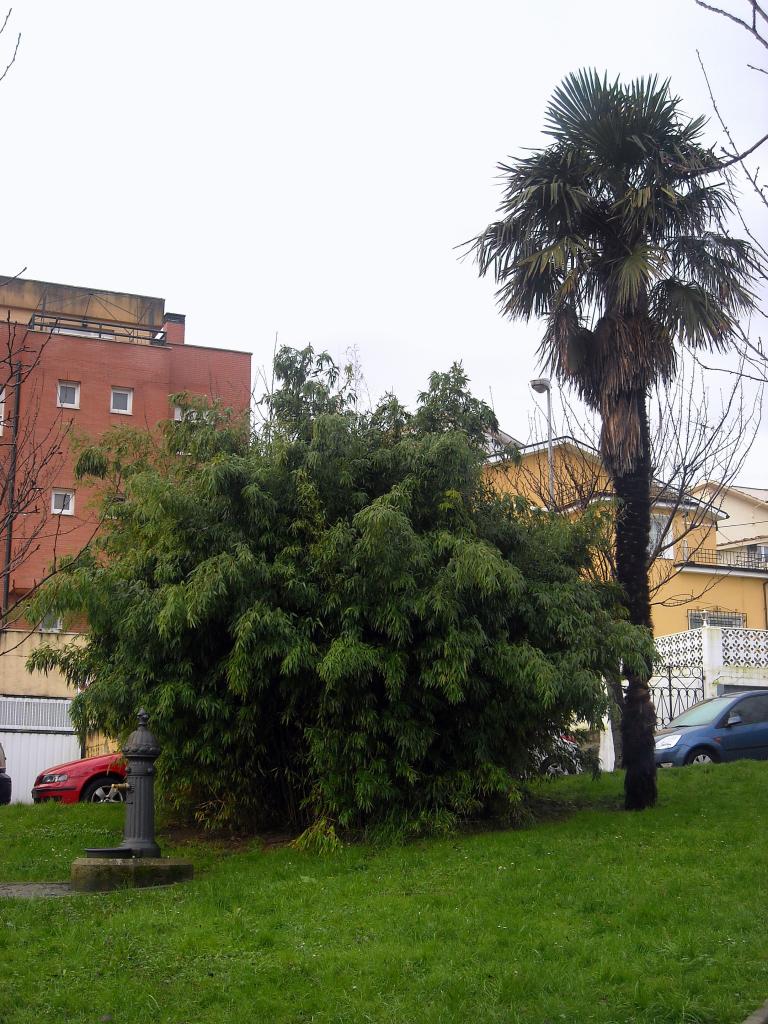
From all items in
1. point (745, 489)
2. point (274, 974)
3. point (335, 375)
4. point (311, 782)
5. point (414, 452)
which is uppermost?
point (745, 489)

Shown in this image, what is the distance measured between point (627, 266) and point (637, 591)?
398 centimetres

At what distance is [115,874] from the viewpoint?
10.2 m

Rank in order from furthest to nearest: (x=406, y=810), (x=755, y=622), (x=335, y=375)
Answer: (x=755, y=622)
(x=335, y=375)
(x=406, y=810)

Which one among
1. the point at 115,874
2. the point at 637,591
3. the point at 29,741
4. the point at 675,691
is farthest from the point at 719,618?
the point at 115,874

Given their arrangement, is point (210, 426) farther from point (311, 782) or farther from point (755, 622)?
point (755, 622)

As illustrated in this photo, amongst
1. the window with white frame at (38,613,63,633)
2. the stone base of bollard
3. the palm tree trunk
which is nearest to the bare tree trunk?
the palm tree trunk

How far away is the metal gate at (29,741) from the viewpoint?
23.9m

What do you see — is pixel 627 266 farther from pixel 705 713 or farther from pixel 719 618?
pixel 719 618

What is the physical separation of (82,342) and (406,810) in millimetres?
24927

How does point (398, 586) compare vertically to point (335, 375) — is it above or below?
below

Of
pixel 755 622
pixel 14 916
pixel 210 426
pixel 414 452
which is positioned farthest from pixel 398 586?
pixel 755 622

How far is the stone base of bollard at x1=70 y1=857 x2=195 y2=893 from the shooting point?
10203 millimetres

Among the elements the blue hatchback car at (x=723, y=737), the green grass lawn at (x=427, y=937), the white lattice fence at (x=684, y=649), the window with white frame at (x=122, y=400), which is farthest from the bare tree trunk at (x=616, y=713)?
the window with white frame at (x=122, y=400)

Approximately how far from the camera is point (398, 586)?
12070mm
